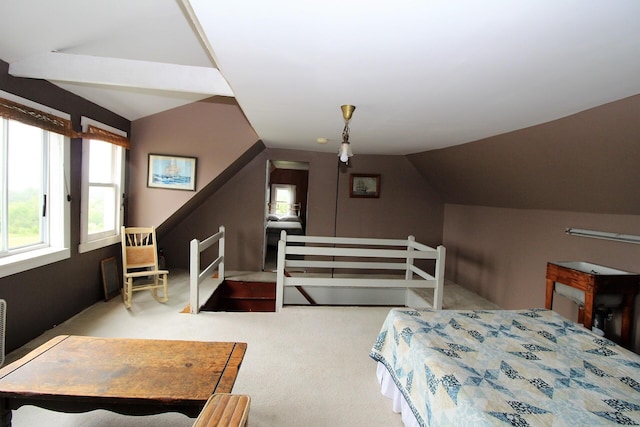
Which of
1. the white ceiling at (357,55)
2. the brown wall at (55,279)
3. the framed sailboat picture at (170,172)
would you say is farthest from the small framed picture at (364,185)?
the brown wall at (55,279)

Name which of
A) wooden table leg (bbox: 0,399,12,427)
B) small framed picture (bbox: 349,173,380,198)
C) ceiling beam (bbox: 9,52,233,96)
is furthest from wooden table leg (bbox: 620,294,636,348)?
wooden table leg (bbox: 0,399,12,427)

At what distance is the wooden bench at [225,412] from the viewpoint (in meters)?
0.89

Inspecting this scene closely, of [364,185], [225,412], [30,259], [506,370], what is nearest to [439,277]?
[506,370]

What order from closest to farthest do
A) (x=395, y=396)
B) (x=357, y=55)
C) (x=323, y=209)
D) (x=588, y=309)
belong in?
(x=357, y=55) < (x=395, y=396) < (x=588, y=309) < (x=323, y=209)

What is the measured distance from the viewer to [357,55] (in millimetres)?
1458

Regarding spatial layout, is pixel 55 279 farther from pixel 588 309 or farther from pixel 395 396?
pixel 588 309

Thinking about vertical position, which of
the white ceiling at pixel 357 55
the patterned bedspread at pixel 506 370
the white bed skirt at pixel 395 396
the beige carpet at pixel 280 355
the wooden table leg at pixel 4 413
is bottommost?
the beige carpet at pixel 280 355

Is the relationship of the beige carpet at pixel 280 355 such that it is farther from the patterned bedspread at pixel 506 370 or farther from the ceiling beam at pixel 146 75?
the ceiling beam at pixel 146 75

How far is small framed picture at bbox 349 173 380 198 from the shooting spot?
17.1ft

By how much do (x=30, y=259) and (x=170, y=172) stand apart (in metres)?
1.69

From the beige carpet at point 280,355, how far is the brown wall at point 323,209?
1.35 meters

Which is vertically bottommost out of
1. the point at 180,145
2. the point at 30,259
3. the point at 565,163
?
the point at 30,259

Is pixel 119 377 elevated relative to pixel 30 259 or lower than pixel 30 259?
lower

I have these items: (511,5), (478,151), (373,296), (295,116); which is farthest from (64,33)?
(373,296)
